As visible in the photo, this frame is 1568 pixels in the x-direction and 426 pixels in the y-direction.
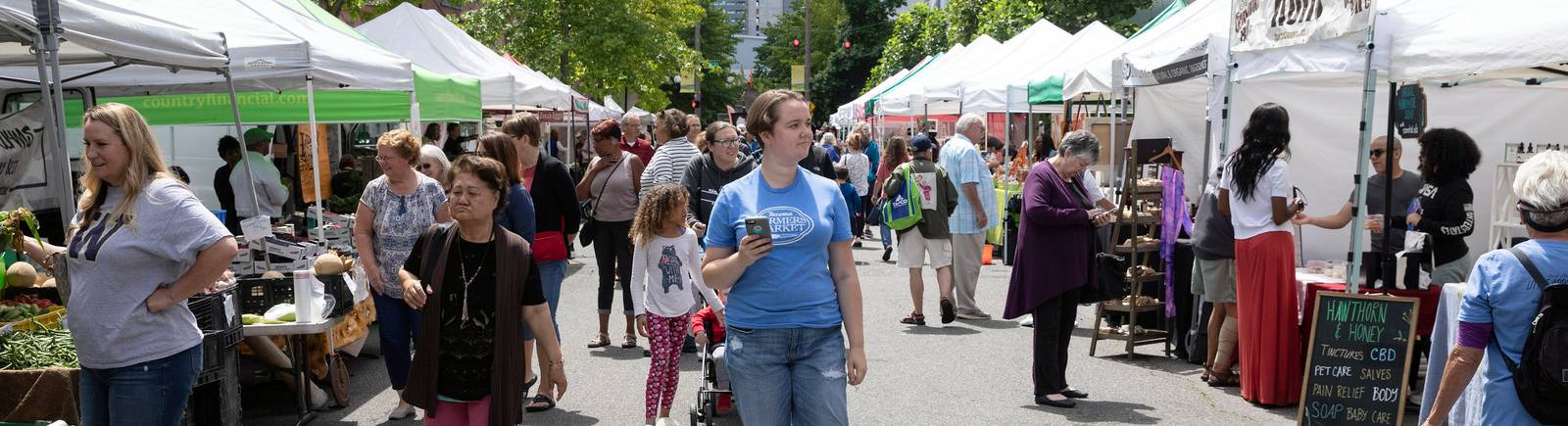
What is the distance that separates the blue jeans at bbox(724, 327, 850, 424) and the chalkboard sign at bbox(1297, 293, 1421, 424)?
3.49 metres

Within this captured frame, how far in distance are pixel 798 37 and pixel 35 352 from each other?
79.2 metres

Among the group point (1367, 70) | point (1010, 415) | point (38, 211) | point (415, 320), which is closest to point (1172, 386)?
point (1010, 415)

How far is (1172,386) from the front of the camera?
7891 millimetres

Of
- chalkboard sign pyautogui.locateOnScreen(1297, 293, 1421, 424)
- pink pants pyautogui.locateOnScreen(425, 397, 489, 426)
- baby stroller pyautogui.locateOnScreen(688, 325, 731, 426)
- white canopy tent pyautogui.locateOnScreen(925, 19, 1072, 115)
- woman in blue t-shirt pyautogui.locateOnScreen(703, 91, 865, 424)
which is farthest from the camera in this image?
white canopy tent pyautogui.locateOnScreen(925, 19, 1072, 115)

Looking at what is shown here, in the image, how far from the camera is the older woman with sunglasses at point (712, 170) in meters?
7.28

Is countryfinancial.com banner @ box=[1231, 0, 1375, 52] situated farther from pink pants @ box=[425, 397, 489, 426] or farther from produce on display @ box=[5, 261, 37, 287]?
produce on display @ box=[5, 261, 37, 287]

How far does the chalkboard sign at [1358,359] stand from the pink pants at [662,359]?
10.7 feet

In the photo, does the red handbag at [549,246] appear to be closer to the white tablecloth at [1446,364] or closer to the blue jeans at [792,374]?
the blue jeans at [792,374]

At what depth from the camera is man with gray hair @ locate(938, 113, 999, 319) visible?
10.6m

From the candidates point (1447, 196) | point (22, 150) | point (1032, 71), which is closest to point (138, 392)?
point (1447, 196)

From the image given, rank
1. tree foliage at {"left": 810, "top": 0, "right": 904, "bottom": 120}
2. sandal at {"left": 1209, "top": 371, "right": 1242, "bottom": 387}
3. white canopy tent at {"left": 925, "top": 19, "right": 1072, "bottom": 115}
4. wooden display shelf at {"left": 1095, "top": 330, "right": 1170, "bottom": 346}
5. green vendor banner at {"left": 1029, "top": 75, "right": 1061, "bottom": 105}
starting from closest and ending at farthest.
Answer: sandal at {"left": 1209, "top": 371, "right": 1242, "bottom": 387} < wooden display shelf at {"left": 1095, "top": 330, "right": 1170, "bottom": 346} < green vendor banner at {"left": 1029, "top": 75, "right": 1061, "bottom": 105} < white canopy tent at {"left": 925, "top": 19, "right": 1072, "bottom": 115} < tree foliage at {"left": 810, "top": 0, "right": 904, "bottom": 120}

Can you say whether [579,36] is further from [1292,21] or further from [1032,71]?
[1292,21]

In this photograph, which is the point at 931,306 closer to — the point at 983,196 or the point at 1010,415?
the point at 983,196

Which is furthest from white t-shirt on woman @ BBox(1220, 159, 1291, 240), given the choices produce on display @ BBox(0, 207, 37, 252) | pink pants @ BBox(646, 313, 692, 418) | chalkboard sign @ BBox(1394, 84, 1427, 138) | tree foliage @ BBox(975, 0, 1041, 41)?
tree foliage @ BBox(975, 0, 1041, 41)
